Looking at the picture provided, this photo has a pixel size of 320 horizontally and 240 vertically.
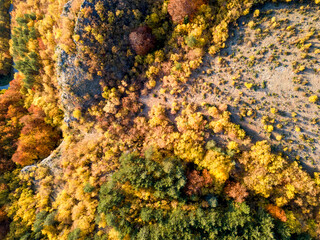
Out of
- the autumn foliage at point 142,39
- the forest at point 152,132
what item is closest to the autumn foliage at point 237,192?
the forest at point 152,132

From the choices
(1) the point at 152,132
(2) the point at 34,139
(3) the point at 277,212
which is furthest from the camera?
(2) the point at 34,139

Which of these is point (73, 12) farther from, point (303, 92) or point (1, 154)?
point (303, 92)

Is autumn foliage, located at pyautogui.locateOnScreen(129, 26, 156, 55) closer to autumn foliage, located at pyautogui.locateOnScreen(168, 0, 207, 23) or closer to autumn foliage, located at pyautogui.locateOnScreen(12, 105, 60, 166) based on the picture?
autumn foliage, located at pyautogui.locateOnScreen(168, 0, 207, 23)

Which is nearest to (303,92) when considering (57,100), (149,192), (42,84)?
(149,192)

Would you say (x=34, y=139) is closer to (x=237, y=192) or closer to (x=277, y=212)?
(x=237, y=192)

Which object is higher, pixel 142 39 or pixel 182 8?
pixel 182 8

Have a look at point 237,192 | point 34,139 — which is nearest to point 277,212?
point 237,192

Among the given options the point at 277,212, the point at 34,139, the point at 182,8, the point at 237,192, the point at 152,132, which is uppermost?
the point at 182,8
